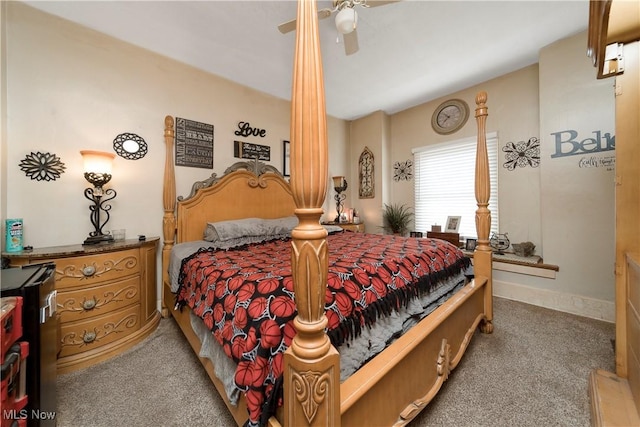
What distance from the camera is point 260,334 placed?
874 millimetres

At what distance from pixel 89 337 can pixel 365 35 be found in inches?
130

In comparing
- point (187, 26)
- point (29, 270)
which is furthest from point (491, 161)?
point (29, 270)

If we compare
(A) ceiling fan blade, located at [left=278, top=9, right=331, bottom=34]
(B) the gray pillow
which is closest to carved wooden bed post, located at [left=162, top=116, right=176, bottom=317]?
(B) the gray pillow

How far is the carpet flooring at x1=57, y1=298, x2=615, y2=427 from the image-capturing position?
122 cm

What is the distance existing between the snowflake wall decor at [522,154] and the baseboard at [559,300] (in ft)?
4.67

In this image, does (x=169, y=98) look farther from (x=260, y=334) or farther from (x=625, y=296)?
(x=625, y=296)

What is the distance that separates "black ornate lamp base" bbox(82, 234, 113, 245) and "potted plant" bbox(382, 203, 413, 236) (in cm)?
349

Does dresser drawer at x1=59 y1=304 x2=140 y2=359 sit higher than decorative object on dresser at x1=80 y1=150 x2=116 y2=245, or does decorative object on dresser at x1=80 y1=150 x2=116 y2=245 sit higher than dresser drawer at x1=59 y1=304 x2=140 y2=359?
decorative object on dresser at x1=80 y1=150 x2=116 y2=245

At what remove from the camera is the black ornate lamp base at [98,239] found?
188 cm

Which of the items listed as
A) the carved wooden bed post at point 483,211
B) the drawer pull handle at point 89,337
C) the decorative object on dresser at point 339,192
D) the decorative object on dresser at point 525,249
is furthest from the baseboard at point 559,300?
the drawer pull handle at point 89,337

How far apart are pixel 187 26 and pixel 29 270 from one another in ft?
6.97

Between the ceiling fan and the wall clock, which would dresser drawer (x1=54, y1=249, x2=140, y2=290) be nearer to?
the ceiling fan

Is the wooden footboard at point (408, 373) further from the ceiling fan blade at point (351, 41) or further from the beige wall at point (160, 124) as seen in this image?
the ceiling fan blade at point (351, 41)

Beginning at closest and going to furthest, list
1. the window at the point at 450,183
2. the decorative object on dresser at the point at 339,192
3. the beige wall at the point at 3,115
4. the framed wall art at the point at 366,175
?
the beige wall at the point at 3,115 < the window at the point at 450,183 < the decorative object on dresser at the point at 339,192 < the framed wall art at the point at 366,175
